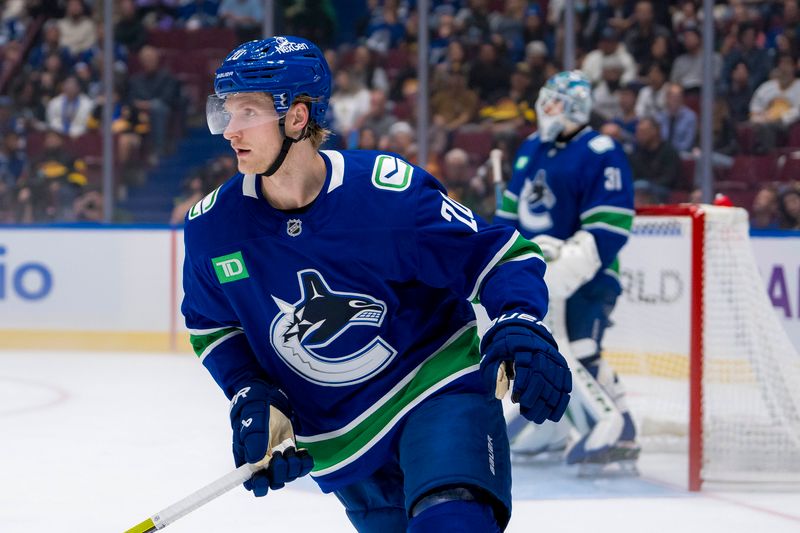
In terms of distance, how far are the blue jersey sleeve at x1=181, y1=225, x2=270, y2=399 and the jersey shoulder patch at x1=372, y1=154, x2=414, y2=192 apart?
0.30 meters

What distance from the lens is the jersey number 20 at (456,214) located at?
6.40 feet

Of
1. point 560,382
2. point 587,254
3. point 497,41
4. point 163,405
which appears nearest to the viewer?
point 560,382

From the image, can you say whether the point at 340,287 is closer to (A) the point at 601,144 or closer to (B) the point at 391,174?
(B) the point at 391,174

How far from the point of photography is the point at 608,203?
393 cm

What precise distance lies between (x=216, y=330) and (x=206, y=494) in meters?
0.28

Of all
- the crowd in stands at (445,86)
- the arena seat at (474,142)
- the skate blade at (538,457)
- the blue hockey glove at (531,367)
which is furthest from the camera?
the arena seat at (474,142)

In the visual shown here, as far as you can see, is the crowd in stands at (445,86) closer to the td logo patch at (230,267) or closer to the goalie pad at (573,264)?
the goalie pad at (573,264)

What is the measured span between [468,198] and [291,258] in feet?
16.3

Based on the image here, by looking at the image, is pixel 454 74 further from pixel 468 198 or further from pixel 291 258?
pixel 291 258

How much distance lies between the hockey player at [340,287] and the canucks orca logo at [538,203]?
2034mm

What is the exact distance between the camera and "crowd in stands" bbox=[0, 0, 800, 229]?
6.57m

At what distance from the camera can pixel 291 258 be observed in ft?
6.44

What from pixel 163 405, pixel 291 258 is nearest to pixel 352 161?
pixel 291 258

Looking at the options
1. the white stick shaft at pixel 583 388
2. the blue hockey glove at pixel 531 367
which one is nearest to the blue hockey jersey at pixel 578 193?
the white stick shaft at pixel 583 388
